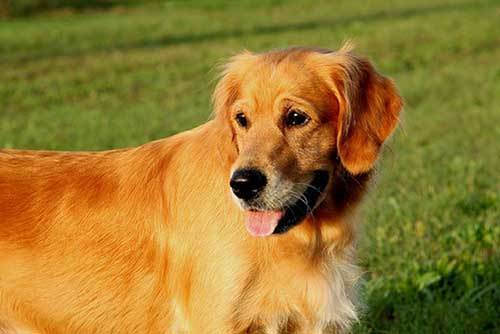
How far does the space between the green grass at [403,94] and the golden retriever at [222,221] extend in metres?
0.41

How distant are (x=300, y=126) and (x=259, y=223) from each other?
0.51 metres

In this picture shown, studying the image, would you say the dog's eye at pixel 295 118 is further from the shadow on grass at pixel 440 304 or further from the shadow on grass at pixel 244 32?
the shadow on grass at pixel 244 32

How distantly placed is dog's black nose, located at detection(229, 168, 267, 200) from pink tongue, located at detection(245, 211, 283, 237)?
104 mm

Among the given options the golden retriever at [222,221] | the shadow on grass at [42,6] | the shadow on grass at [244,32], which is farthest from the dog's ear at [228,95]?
the shadow on grass at [42,6]

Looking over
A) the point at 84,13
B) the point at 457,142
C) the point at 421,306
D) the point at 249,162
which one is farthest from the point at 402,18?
the point at 249,162

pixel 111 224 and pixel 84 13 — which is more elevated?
pixel 111 224

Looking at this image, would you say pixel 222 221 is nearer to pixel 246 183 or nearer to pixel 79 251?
pixel 246 183

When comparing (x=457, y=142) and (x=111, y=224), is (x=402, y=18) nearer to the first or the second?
(x=457, y=142)

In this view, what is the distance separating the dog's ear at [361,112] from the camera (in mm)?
4188

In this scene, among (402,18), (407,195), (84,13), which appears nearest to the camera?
(407,195)

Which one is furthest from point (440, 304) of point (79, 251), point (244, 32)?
point (244, 32)

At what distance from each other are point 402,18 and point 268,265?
79.8 feet

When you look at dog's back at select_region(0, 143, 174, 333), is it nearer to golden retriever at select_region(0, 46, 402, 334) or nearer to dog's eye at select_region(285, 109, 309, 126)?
golden retriever at select_region(0, 46, 402, 334)

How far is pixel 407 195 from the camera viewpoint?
8.28m
